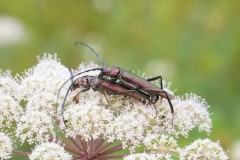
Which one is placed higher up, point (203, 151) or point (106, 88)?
point (106, 88)

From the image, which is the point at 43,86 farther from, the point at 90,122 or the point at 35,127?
the point at 90,122

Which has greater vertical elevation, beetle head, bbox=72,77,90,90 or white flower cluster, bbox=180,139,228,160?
beetle head, bbox=72,77,90,90

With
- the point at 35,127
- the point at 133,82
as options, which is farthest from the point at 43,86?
the point at 133,82

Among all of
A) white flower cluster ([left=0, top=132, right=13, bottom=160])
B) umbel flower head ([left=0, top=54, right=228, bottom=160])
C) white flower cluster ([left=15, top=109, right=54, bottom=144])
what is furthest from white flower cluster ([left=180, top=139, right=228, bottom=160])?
white flower cluster ([left=0, top=132, right=13, bottom=160])

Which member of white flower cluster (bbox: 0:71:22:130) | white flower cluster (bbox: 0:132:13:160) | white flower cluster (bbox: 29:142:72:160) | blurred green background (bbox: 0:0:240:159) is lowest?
white flower cluster (bbox: 29:142:72:160)

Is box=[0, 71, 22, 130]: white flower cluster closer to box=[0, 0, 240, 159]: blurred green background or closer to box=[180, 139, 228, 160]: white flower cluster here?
box=[180, 139, 228, 160]: white flower cluster

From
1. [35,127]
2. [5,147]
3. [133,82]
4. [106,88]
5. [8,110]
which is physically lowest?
[5,147]
